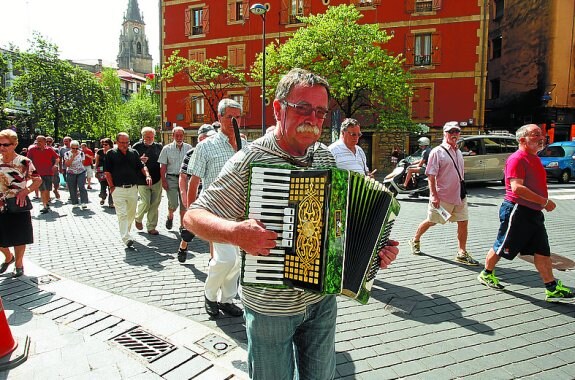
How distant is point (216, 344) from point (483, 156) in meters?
14.4

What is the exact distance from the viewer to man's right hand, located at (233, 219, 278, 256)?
166 centimetres

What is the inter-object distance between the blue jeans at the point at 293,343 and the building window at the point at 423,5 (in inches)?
1096

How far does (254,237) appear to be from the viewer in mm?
1665

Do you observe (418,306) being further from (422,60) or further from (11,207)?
(422,60)

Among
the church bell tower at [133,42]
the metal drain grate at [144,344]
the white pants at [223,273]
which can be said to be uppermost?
the church bell tower at [133,42]

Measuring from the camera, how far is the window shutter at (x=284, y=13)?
2820 centimetres

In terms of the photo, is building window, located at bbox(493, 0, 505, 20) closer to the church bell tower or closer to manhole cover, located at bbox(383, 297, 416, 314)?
manhole cover, located at bbox(383, 297, 416, 314)

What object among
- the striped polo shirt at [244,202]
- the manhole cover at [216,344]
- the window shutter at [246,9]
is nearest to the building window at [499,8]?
the window shutter at [246,9]

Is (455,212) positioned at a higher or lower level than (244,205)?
lower

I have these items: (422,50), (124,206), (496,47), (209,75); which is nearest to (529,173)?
Answer: (124,206)

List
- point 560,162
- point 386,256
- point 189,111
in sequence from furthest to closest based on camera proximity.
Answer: point 189,111, point 560,162, point 386,256

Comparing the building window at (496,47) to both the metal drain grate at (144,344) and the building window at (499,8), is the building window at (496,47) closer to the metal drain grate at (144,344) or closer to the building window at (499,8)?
the building window at (499,8)

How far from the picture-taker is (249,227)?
168 centimetres

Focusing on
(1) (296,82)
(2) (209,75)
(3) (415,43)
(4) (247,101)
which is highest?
(3) (415,43)
